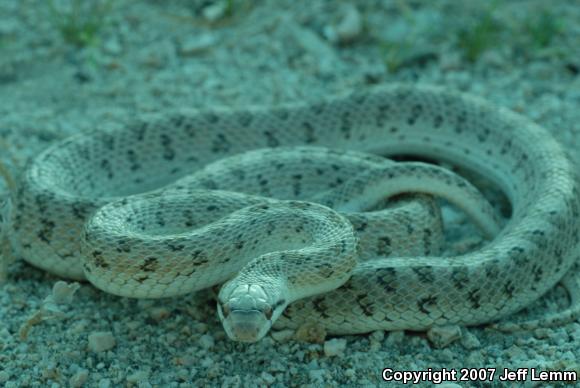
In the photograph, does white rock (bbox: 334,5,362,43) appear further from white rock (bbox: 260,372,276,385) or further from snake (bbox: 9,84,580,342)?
white rock (bbox: 260,372,276,385)

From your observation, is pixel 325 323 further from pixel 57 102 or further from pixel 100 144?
pixel 57 102

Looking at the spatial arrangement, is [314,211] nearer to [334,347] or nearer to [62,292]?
[334,347]

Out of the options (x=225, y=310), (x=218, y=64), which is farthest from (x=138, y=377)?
(x=218, y=64)

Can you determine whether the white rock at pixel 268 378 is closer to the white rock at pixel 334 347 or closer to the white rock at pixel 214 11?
the white rock at pixel 334 347

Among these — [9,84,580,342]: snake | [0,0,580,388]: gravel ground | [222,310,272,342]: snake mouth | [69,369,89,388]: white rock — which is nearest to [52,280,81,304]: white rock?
[0,0,580,388]: gravel ground

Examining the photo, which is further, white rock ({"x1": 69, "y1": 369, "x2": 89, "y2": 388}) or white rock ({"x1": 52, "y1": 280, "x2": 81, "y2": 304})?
white rock ({"x1": 52, "y1": 280, "x2": 81, "y2": 304})

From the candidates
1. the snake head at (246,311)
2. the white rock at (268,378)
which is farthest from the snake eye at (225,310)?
the white rock at (268,378)

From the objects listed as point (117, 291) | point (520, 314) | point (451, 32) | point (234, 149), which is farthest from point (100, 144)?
point (451, 32)

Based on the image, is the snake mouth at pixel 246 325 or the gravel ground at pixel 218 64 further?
the gravel ground at pixel 218 64
